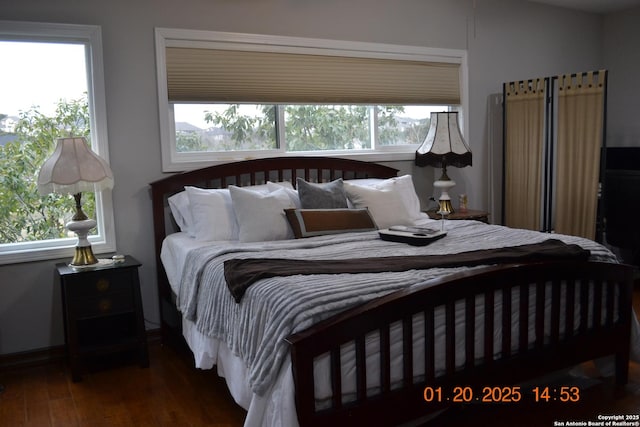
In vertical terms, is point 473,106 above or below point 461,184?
above

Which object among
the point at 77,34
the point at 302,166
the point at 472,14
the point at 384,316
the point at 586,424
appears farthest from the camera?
the point at 472,14

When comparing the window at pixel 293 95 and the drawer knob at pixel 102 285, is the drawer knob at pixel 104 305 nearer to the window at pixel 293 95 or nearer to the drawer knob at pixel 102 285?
the drawer knob at pixel 102 285

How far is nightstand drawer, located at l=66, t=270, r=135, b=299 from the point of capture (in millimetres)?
3062

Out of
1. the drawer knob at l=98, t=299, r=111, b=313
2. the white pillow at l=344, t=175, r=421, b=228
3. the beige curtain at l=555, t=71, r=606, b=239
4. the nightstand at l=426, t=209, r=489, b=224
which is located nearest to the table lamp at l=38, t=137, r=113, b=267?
the drawer knob at l=98, t=299, r=111, b=313

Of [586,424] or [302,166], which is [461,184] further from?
[586,424]

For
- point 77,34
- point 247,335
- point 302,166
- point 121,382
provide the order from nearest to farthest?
point 247,335 < point 121,382 < point 77,34 < point 302,166

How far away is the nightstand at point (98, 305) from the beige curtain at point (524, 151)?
322 cm

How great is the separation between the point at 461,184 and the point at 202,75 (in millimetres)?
2432

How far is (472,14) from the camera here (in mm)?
4762

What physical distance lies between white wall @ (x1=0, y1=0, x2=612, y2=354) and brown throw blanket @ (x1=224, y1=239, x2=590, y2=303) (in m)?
1.31

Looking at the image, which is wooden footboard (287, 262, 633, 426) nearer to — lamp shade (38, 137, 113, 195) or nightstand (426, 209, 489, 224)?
nightstand (426, 209, 489, 224)

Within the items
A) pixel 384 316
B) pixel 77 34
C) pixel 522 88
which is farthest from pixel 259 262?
pixel 522 88

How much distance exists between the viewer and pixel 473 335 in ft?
7.39

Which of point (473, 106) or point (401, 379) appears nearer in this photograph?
point (401, 379)
